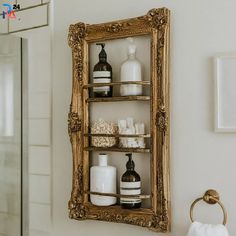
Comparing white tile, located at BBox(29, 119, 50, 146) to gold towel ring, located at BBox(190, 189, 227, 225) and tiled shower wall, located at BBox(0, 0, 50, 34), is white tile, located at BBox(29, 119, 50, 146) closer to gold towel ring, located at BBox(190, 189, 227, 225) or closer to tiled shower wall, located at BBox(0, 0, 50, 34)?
tiled shower wall, located at BBox(0, 0, 50, 34)

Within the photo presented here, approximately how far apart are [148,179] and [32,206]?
64 cm

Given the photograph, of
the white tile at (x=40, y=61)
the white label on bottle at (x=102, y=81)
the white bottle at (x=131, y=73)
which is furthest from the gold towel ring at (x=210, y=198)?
the white tile at (x=40, y=61)

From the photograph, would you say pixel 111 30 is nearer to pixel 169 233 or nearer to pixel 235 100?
pixel 235 100

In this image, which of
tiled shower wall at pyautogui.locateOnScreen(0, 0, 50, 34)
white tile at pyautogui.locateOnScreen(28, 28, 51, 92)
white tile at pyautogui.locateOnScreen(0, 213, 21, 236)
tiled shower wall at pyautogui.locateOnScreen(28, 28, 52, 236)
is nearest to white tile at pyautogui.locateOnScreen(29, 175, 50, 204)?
tiled shower wall at pyautogui.locateOnScreen(28, 28, 52, 236)

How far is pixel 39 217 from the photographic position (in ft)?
6.27

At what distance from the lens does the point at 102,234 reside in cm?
171

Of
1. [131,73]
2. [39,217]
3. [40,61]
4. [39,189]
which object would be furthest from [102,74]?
[39,217]

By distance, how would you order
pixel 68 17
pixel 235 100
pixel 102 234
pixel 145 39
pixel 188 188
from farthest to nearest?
pixel 68 17
pixel 102 234
pixel 145 39
pixel 188 188
pixel 235 100

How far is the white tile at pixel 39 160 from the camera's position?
188 centimetres

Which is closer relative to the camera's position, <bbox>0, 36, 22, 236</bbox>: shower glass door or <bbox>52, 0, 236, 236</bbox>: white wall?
<bbox>52, 0, 236, 236</bbox>: white wall

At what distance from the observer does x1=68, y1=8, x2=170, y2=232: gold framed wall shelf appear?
59.5 inches

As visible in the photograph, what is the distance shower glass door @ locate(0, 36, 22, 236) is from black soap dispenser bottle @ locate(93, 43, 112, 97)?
17.7 inches

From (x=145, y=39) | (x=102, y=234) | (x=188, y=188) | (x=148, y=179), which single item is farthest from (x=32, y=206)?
(x=145, y=39)

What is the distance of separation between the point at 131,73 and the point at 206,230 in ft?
2.02
